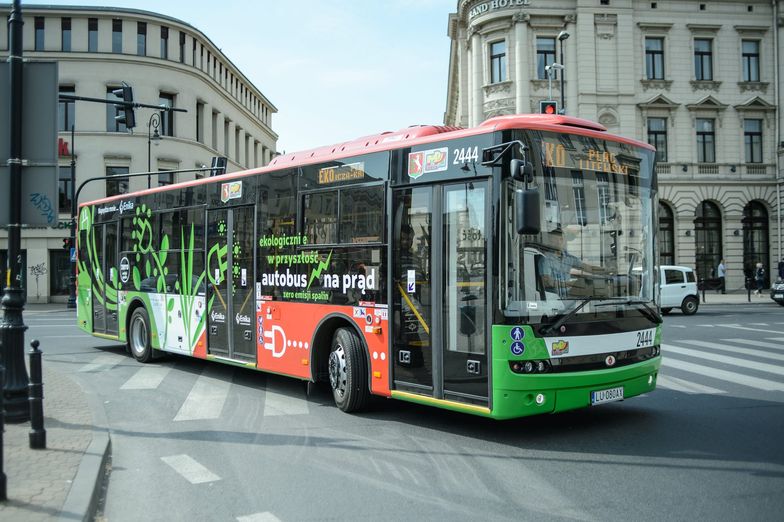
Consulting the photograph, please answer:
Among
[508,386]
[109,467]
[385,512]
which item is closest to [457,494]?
[385,512]

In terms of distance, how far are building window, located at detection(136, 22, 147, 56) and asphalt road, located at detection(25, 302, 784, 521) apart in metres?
39.5

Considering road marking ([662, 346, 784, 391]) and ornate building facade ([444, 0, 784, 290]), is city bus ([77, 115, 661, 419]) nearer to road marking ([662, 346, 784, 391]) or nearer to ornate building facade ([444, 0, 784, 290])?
road marking ([662, 346, 784, 391])

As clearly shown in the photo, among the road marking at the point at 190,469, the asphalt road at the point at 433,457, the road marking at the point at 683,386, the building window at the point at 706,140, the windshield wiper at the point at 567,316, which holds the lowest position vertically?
the road marking at the point at 190,469

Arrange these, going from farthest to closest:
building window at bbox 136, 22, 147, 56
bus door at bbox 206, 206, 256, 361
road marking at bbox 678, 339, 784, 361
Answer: building window at bbox 136, 22, 147, 56, road marking at bbox 678, 339, 784, 361, bus door at bbox 206, 206, 256, 361

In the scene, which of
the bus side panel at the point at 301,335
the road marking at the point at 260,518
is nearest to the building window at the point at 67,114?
the bus side panel at the point at 301,335

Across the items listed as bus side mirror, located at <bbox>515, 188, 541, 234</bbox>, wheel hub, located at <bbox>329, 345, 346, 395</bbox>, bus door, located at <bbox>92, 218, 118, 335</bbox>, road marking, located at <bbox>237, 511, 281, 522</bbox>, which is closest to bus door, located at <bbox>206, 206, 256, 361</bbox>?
wheel hub, located at <bbox>329, 345, 346, 395</bbox>

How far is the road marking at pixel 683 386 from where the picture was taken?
9.56 m

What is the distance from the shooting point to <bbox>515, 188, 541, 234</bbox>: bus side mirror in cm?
622

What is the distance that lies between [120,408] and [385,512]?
5.09 metres

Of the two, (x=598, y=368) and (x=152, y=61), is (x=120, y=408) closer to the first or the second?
→ (x=598, y=368)

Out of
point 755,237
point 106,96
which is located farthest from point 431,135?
point 106,96

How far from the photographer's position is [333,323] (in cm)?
877

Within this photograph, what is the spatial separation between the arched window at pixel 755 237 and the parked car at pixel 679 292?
15.8 m

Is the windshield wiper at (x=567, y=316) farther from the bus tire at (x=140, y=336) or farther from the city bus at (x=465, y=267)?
the bus tire at (x=140, y=336)
